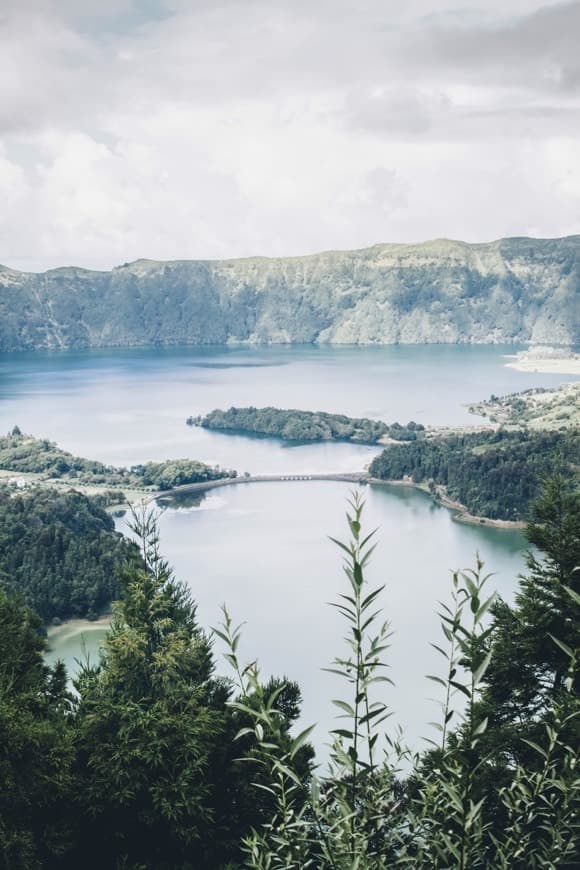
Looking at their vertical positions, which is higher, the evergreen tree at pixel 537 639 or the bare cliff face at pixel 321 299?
the bare cliff face at pixel 321 299

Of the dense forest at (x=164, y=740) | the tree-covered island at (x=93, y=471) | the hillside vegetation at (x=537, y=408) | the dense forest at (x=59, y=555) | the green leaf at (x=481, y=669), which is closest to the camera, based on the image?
the green leaf at (x=481, y=669)

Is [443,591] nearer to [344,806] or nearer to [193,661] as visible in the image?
[193,661]

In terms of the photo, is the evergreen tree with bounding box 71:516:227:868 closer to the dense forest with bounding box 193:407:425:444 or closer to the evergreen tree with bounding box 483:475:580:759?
the evergreen tree with bounding box 483:475:580:759

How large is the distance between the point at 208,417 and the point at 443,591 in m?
40.6

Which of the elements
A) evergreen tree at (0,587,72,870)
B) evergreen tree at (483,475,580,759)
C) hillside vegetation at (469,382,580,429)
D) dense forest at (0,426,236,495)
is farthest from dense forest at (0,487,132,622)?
hillside vegetation at (469,382,580,429)

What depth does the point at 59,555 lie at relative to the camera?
30719 mm

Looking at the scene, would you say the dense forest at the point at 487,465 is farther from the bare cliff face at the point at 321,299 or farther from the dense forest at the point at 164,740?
the bare cliff face at the point at 321,299

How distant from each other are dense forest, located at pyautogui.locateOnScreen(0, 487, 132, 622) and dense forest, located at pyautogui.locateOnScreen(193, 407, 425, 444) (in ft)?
89.6

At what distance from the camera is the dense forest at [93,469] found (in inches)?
1836

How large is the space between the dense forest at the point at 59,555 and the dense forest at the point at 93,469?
9.51 meters

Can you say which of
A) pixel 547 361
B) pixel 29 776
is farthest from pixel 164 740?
pixel 547 361

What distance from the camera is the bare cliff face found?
524 ft

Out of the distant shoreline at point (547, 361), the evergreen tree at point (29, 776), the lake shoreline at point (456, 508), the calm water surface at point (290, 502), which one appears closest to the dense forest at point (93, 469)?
the calm water surface at point (290, 502)

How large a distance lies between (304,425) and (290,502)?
21696 mm
